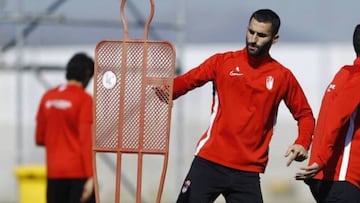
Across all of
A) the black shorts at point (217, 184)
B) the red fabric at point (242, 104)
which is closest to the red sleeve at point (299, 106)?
the red fabric at point (242, 104)

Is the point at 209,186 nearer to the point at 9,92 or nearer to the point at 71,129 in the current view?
the point at 71,129

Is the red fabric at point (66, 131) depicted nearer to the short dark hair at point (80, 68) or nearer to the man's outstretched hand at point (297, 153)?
the short dark hair at point (80, 68)

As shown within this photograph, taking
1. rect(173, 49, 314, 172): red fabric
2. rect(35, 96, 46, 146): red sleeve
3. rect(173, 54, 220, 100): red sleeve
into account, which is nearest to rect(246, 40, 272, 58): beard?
rect(173, 49, 314, 172): red fabric

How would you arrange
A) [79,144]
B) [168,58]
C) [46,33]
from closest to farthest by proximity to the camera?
1. [168,58]
2. [79,144]
3. [46,33]

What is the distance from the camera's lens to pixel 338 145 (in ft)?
28.4

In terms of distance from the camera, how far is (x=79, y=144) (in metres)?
11.2

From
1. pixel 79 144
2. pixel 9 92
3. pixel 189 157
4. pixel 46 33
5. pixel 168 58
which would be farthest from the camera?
pixel 9 92

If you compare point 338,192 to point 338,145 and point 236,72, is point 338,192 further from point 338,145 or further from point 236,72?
point 236,72

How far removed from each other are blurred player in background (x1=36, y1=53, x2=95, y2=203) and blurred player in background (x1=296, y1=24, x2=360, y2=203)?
2.84 m

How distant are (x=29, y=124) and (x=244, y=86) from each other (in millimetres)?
13840

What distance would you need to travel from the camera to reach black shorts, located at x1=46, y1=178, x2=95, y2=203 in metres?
11.4

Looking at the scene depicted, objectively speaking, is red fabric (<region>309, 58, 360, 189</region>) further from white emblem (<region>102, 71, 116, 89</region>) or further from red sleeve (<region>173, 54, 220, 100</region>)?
white emblem (<region>102, 71, 116, 89</region>)

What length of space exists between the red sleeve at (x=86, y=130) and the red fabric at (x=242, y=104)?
233 centimetres

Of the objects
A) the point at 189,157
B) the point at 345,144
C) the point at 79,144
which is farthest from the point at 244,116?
the point at 189,157
